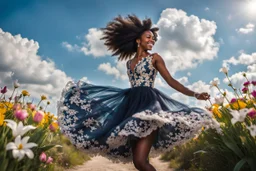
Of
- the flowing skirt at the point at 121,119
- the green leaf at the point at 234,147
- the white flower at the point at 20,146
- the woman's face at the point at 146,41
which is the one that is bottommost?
the white flower at the point at 20,146

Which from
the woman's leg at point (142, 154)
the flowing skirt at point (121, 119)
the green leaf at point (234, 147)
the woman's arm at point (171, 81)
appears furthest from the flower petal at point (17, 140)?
the green leaf at point (234, 147)

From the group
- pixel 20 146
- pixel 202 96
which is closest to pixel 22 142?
A: pixel 20 146

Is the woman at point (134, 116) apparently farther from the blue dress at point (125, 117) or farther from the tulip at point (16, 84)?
the tulip at point (16, 84)

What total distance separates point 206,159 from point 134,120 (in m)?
1.77

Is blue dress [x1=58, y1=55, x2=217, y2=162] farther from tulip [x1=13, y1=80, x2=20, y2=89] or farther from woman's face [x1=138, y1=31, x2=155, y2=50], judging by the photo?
tulip [x1=13, y1=80, x2=20, y2=89]

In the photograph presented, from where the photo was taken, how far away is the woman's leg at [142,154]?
3281 mm

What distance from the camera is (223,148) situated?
13.2ft

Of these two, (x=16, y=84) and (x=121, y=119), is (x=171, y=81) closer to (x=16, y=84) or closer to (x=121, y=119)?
(x=121, y=119)

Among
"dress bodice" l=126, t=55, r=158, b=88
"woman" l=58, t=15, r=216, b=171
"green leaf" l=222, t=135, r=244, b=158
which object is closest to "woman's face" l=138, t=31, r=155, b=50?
"woman" l=58, t=15, r=216, b=171

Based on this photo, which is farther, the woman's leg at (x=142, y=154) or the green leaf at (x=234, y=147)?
the green leaf at (x=234, y=147)

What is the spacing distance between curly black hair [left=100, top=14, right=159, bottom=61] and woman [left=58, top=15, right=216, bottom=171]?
224mm

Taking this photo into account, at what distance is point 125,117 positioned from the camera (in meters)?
3.82

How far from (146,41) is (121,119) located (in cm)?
135

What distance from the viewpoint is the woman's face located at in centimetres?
452
